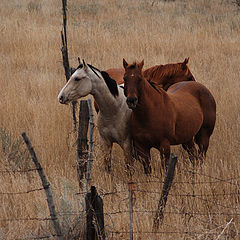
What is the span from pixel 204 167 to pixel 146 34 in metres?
7.84

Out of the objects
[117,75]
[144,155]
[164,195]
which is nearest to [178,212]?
[164,195]

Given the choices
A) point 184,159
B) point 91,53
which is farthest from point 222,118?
point 91,53

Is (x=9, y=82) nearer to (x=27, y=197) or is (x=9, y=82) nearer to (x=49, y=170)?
(x=49, y=170)

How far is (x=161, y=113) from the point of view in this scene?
5.04 m

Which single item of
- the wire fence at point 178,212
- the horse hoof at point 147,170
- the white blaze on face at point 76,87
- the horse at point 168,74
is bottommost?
the wire fence at point 178,212

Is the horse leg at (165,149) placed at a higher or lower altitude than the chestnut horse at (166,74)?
lower

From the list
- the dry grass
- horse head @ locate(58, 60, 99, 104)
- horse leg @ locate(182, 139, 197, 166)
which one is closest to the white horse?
horse head @ locate(58, 60, 99, 104)

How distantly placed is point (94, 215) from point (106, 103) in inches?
71.0

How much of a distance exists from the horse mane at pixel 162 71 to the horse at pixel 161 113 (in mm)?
347

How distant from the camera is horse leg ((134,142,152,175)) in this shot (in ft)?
16.9

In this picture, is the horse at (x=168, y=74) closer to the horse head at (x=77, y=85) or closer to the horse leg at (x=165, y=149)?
the horse leg at (x=165, y=149)

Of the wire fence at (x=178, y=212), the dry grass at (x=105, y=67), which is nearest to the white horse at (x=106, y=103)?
the dry grass at (x=105, y=67)

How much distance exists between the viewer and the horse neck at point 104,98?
5.07 m

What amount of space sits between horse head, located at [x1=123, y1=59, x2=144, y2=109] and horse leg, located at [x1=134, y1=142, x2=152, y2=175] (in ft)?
2.37
